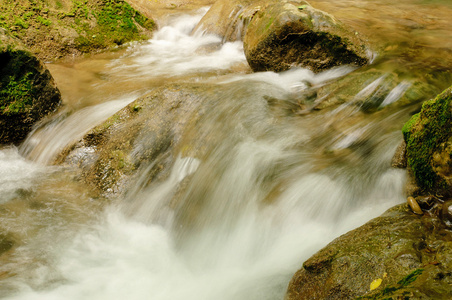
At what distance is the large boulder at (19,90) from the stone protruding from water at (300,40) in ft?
11.4

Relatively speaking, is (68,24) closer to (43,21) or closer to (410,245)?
(43,21)

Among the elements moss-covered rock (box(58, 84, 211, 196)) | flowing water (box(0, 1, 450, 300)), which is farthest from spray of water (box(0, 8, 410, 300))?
moss-covered rock (box(58, 84, 211, 196))

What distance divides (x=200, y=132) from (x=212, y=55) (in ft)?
12.5

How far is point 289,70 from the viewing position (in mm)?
6086

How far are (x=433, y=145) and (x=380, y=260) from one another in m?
1.11

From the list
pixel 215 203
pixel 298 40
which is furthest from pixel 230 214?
pixel 298 40

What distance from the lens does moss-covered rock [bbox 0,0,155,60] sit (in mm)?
7277

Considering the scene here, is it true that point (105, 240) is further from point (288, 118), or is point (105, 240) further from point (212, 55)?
point (212, 55)

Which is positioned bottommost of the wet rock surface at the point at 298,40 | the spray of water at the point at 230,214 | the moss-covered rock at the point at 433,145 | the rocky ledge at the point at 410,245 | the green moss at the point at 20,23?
the spray of water at the point at 230,214

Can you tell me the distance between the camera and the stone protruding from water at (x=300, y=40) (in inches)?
224

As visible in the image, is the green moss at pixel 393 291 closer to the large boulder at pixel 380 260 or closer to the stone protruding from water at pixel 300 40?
the large boulder at pixel 380 260

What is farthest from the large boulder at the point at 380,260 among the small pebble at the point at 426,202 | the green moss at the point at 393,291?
the small pebble at the point at 426,202

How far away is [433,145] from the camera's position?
9.27ft

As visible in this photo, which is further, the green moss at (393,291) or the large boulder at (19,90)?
the large boulder at (19,90)
